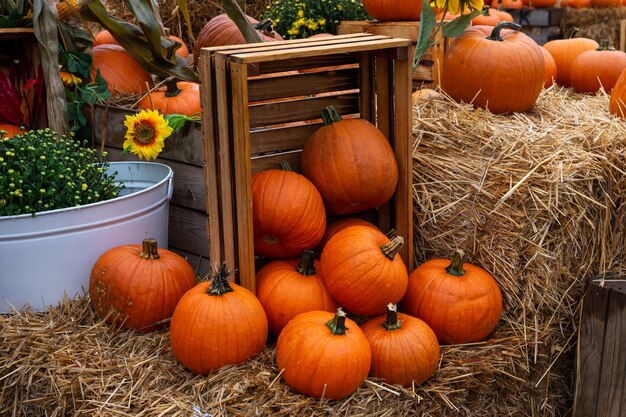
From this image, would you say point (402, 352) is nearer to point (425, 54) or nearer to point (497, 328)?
point (497, 328)

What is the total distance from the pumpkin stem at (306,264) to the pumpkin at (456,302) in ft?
1.09

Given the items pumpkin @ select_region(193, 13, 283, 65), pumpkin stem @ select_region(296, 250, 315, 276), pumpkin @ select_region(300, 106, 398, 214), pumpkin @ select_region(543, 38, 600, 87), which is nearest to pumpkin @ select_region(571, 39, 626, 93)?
pumpkin @ select_region(543, 38, 600, 87)

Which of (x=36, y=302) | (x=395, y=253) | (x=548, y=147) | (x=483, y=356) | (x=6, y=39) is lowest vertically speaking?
(x=483, y=356)

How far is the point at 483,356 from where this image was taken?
238cm

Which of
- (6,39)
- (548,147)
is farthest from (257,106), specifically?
(6,39)

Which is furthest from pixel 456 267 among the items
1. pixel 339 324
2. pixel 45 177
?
pixel 45 177

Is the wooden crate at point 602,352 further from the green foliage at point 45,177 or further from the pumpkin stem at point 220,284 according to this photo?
the green foliage at point 45,177

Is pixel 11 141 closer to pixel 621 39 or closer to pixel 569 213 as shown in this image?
pixel 569 213

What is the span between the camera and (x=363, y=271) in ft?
7.43

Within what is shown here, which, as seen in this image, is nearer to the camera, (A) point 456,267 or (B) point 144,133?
(A) point 456,267

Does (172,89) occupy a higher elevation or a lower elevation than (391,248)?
higher

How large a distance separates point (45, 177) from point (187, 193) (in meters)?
0.55

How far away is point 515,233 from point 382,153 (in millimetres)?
504

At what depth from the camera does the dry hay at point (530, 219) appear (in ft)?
8.18
